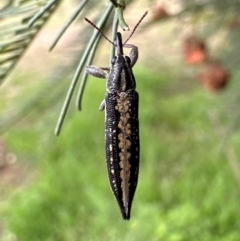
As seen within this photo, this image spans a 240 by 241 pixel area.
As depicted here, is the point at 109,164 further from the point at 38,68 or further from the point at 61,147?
the point at 38,68

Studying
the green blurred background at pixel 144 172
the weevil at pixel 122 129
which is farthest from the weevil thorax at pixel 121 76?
the green blurred background at pixel 144 172

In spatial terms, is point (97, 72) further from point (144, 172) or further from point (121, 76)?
point (144, 172)

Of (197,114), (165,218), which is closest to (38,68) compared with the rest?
(197,114)

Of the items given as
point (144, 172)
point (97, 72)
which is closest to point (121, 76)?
point (97, 72)

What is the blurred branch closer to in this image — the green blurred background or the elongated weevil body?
the elongated weevil body

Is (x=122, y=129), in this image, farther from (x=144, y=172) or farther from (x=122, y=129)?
(x=144, y=172)

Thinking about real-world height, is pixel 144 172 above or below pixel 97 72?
below

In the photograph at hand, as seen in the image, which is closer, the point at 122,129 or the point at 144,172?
the point at 122,129

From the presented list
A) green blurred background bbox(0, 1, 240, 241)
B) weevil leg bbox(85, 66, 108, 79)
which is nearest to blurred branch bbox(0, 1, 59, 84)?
weevil leg bbox(85, 66, 108, 79)
